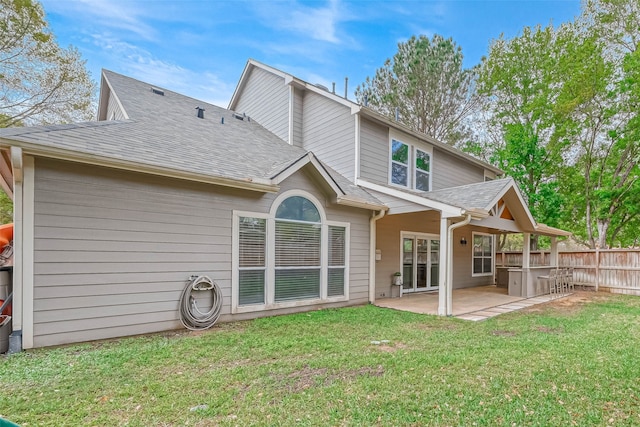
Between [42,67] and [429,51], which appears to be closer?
[42,67]

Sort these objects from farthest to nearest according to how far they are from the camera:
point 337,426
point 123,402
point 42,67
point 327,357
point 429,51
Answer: point 429,51, point 42,67, point 327,357, point 123,402, point 337,426

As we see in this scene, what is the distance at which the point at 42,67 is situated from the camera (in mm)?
13531

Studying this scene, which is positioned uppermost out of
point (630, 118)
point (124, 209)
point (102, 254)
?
point (630, 118)

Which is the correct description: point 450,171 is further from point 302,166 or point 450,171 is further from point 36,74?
point 36,74

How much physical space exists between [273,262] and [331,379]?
3.34 metres

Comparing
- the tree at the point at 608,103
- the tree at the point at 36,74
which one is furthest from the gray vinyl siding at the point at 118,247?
the tree at the point at 608,103

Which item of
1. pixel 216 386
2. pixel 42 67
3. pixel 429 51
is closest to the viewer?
pixel 216 386

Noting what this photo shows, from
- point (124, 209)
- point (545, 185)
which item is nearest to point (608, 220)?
point (545, 185)

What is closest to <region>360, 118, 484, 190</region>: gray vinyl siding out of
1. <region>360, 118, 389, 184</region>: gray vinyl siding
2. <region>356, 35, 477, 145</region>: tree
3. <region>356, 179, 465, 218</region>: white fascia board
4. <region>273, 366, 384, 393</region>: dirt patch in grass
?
<region>360, 118, 389, 184</region>: gray vinyl siding

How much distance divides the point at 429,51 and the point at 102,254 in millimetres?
16647

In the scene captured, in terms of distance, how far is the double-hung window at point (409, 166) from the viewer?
992 centimetres

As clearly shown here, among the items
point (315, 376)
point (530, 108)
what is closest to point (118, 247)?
point (315, 376)

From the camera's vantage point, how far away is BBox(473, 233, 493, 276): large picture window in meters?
13.2

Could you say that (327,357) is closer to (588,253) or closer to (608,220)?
(588,253)
